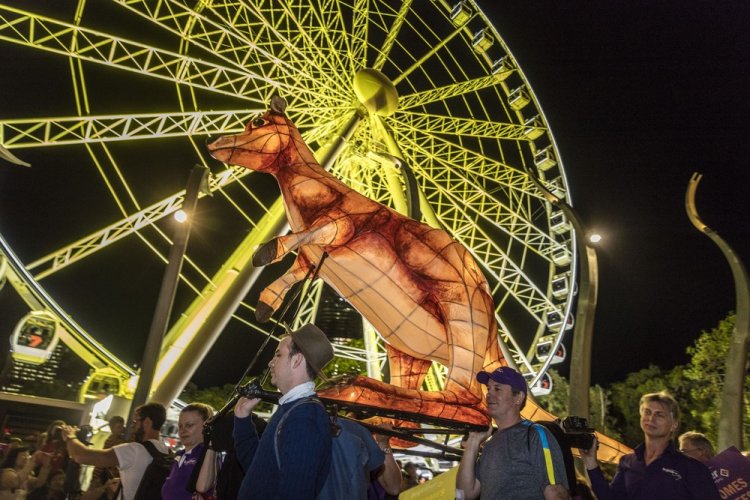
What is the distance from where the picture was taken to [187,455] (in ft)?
12.2

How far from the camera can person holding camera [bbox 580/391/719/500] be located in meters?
3.15

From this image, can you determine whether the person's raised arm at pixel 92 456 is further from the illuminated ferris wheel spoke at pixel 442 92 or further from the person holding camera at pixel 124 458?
the illuminated ferris wheel spoke at pixel 442 92

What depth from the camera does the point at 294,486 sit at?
2146 millimetres

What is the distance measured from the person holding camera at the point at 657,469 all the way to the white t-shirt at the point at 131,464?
280 centimetres

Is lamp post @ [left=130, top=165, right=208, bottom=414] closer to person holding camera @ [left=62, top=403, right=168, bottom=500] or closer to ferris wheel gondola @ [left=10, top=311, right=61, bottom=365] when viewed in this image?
person holding camera @ [left=62, top=403, right=168, bottom=500]

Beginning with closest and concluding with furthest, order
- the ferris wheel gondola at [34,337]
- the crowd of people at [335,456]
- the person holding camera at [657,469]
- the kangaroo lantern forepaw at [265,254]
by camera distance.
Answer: the crowd of people at [335,456], the person holding camera at [657,469], the kangaroo lantern forepaw at [265,254], the ferris wheel gondola at [34,337]

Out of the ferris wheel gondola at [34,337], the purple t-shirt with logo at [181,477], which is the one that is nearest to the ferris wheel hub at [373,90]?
the ferris wheel gondola at [34,337]

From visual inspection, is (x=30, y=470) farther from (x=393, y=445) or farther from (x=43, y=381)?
(x=43, y=381)

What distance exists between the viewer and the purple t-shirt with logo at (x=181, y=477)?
11.7ft

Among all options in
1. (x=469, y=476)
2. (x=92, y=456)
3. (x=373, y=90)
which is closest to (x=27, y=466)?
(x=92, y=456)

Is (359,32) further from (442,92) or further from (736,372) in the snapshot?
(736,372)

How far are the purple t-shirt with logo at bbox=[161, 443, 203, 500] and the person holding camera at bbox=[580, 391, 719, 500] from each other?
2276 millimetres

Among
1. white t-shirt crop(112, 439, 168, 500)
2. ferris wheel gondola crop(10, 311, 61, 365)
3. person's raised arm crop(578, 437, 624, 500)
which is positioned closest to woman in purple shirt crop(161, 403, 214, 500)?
white t-shirt crop(112, 439, 168, 500)

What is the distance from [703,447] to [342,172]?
32.9ft
